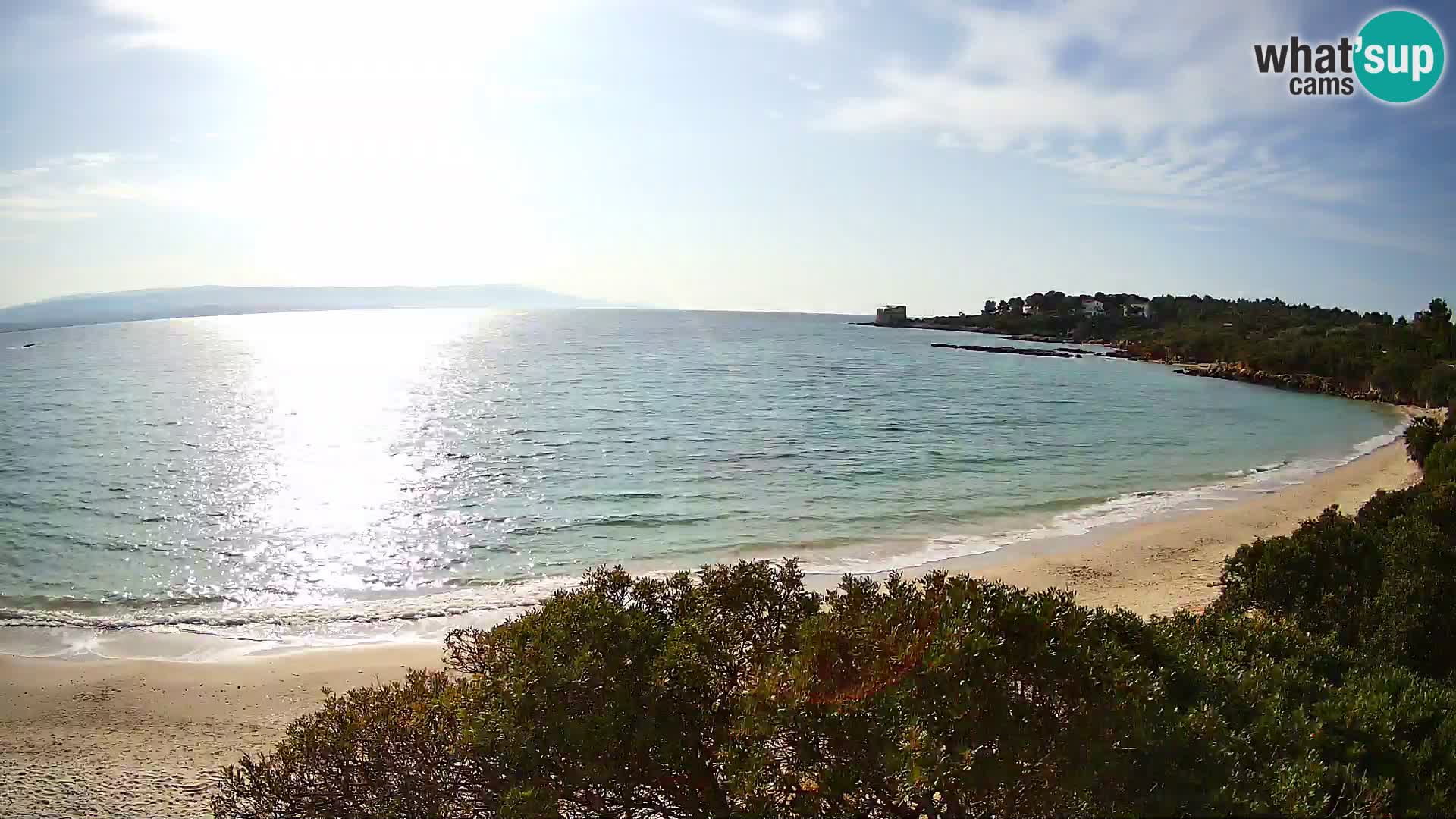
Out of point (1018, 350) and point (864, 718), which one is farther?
point (1018, 350)

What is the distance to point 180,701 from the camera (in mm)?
10469

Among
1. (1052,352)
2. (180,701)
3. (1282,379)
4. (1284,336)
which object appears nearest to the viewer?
(180,701)

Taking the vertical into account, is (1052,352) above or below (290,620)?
above

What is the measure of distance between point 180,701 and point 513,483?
47.4 feet

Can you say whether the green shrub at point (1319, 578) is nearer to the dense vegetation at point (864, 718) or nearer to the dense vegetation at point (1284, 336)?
the dense vegetation at point (864, 718)

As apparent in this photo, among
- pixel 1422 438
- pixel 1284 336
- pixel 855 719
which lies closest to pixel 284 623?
pixel 855 719

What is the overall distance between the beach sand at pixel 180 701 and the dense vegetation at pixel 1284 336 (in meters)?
38.4

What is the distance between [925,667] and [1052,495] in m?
21.5

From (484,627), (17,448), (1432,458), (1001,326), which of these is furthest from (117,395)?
(1001,326)

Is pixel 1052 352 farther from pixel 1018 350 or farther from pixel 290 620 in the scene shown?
pixel 290 620

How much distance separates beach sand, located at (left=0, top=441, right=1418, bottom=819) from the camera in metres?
8.14

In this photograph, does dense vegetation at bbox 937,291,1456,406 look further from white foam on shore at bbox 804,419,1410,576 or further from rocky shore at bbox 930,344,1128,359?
white foam on shore at bbox 804,419,1410,576

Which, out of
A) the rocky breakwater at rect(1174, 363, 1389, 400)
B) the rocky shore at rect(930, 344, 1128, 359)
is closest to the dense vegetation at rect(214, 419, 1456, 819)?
the rocky breakwater at rect(1174, 363, 1389, 400)

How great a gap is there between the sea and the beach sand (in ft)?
2.93
